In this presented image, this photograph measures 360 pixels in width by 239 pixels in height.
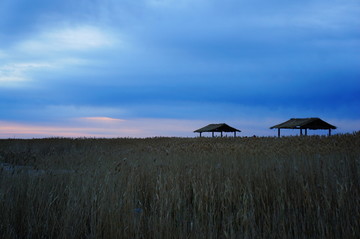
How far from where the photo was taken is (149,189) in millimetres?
5910

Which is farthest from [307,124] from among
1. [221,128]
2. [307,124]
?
[221,128]

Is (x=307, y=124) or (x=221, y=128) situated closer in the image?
(x=307, y=124)

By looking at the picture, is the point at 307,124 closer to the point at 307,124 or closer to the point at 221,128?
the point at 307,124

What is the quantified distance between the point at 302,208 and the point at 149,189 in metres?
2.75

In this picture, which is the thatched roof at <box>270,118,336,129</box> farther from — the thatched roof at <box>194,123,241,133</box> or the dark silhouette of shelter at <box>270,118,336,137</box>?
the thatched roof at <box>194,123,241,133</box>

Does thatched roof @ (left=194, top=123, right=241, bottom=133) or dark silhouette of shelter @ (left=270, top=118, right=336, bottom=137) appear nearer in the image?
dark silhouette of shelter @ (left=270, top=118, right=336, bottom=137)

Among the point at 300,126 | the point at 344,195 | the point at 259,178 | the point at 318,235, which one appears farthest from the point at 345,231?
the point at 300,126

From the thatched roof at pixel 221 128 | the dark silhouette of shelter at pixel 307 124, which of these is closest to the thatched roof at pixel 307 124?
the dark silhouette of shelter at pixel 307 124

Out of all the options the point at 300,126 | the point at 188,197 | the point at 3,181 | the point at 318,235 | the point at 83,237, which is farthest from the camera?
the point at 300,126

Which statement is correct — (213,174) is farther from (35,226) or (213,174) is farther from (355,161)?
(35,226)

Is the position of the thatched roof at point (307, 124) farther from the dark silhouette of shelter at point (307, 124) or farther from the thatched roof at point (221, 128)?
the thatched roof at point (221, 128)

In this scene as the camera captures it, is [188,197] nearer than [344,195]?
No

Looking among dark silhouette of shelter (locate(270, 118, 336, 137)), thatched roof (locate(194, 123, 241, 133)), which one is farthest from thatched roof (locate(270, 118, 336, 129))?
thatched roof (locate(194, 123, 241, 133))

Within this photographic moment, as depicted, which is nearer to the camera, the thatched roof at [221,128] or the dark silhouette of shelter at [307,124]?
the dark silhouette of shelter at [307,124]
